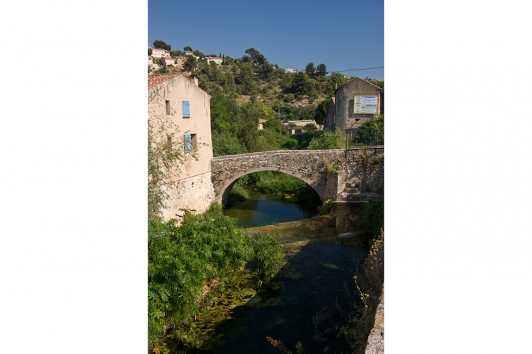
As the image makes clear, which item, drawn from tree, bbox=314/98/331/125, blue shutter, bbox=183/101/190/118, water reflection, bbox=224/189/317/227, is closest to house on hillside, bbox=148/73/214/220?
blue shutter, bbox=183/101/190/118

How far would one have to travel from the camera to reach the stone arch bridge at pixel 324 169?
14906 millimetres

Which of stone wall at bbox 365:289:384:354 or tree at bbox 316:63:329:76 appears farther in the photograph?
tree at bbox 316:63:329:76

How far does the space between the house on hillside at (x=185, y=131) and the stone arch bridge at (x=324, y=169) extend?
0.75m

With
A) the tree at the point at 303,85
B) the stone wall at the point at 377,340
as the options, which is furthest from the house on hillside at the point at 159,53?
the stone wall at the point at 377,340

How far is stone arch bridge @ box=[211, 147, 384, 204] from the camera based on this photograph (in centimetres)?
1491

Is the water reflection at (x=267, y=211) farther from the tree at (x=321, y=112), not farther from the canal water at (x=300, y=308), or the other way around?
the tree at (x=321, y=112)

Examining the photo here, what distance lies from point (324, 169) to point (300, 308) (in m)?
8.57

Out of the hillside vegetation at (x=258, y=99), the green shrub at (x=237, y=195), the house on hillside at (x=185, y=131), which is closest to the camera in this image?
the house on hillside at (x=185, y=131)

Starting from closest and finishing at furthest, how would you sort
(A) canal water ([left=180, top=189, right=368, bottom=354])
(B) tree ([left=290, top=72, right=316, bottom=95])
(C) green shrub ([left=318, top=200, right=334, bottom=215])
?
(A) canal water ([left=180, top=189, right=368, bottom=354])
(C) green shrub ([left=318, top=200, right=334, bottom=215])
(B) tree ([left=290, top=72, right=316, bottom=95])

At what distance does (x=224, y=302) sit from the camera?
26.9ft

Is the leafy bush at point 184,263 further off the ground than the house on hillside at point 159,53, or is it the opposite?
the house on hillside at point 159,53

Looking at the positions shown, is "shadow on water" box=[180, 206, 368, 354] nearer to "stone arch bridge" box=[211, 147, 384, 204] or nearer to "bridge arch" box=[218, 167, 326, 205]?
"stone arch bridge" box=[211, 147, 384, 204]
